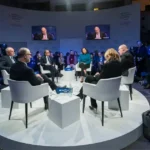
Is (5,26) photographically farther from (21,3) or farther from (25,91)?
(25,91)

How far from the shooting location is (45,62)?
7684 millimetres

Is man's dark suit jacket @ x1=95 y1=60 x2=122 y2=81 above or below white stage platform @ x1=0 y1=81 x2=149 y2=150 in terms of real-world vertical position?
above

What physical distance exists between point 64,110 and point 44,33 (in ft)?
25.2

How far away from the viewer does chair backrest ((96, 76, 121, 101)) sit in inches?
126

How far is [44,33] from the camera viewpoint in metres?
10.2

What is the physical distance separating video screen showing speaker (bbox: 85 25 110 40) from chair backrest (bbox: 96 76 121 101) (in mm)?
6868

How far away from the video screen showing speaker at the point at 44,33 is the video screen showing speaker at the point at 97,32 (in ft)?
5.55

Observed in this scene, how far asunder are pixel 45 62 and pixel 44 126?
4.66 meters

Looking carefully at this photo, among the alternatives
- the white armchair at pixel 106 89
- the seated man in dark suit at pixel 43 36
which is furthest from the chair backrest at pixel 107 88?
the seated man in dark suit at pixel 43 36

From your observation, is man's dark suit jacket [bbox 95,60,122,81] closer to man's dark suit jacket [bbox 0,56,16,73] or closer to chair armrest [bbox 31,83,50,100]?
chair armrest [bbox 31,83,50,100]

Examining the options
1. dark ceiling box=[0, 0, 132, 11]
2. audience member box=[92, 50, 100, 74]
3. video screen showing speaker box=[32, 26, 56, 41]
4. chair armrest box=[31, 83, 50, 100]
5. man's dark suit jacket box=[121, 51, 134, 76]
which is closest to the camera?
chair armrest box=[31, 83, 50, 100]

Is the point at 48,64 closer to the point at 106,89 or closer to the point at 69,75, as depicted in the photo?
the point at 69,75

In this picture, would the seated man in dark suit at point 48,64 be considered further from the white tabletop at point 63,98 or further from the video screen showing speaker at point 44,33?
the white tabletop at point 63,98

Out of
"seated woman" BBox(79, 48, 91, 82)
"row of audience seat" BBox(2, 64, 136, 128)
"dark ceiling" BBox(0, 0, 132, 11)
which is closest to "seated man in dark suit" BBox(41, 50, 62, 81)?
"seated woman" BBox(79, 48, 91, 82)
